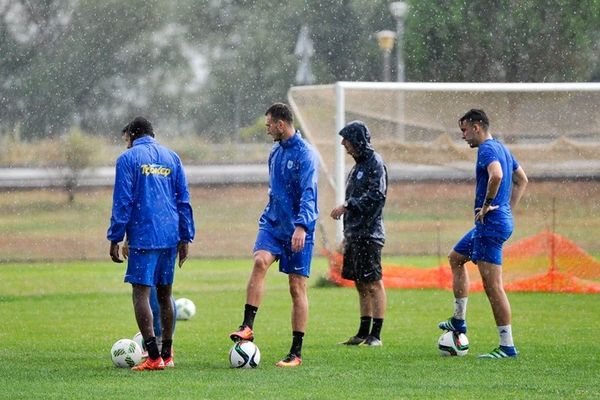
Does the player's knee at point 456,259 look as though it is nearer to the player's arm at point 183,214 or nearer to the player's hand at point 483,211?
the player's hand at point 483,211

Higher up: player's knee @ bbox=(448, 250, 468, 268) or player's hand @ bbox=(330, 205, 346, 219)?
player's hand @ bbox=(330, 205, 346, 219)

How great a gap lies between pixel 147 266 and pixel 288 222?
1101 millimetres

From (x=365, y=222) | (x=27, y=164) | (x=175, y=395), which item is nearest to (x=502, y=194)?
(x=365, y=222)

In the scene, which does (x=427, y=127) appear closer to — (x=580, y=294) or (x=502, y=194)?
(x=580, y=294)

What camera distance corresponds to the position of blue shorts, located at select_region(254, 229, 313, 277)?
9180 mm

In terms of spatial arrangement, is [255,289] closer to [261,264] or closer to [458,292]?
[261,264]

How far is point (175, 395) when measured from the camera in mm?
7676

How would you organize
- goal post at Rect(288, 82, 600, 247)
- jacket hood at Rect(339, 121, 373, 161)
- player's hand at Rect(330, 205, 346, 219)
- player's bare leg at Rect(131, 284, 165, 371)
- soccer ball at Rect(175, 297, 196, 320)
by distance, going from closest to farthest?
1. player's bare leg at Rect(131, 284, 165, 371)
2. player's hand at Rect(330, 205, 346, 219)
3. jacket hood at Rect(339, 121, 373, 161)
4. soccer ball at Rect(175, 297, 196, 320)
5. goal post at Rect(288, 82, 600, 247)

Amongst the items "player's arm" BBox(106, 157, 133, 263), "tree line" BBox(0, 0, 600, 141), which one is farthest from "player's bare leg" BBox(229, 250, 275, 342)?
"tree line" BBox(0, 0, 600, 141)

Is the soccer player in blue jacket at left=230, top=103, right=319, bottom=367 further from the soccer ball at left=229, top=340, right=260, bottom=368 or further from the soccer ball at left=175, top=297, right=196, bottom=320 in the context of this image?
the soccer ball at left=175, top=297, right=196, bottom=320

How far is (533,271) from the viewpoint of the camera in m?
17.3

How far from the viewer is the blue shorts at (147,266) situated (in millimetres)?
8773

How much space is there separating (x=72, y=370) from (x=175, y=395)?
1551 millimetres

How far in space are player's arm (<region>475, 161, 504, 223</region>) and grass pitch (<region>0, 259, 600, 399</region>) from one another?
3.66 feet
